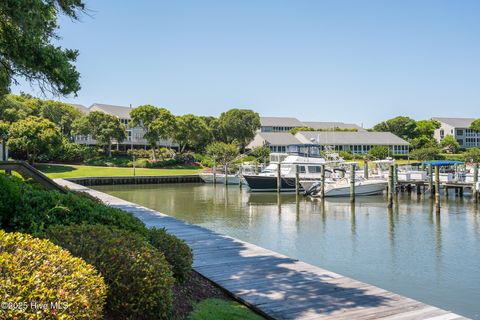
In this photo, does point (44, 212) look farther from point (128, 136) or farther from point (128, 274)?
point (128, 136)

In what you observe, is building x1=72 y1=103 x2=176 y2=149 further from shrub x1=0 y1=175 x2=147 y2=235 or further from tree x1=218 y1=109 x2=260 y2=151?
shrub x1=0 y1=175 x2=147 y2=235

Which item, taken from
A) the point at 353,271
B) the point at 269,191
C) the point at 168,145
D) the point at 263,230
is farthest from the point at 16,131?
the point at 353,271

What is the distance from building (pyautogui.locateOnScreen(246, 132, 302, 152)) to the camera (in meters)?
77.1

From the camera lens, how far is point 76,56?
38.2 ft

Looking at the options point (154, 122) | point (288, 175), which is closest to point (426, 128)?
point (154, 122)

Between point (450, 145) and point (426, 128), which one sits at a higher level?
point (426, 128)

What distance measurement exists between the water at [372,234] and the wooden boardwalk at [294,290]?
382 cm

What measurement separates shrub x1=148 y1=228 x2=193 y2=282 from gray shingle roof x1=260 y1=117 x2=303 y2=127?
97.5 meters

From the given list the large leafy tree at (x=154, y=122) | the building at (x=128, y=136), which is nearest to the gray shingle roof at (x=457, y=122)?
the building at (x=128, y=136)

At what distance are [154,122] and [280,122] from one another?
1955 inches

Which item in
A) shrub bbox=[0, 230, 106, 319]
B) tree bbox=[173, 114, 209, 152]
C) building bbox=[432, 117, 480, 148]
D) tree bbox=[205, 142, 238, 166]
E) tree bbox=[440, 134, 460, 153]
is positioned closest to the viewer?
shrub bbox=[0, 230, 106, 319]

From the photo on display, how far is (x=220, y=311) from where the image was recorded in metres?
6.40

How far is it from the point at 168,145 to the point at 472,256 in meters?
62.4

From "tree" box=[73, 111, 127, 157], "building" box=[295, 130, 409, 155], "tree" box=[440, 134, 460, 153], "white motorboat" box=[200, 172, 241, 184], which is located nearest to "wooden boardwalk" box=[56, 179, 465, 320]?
"white motorboat" box=[200, 172, 241, 184]
